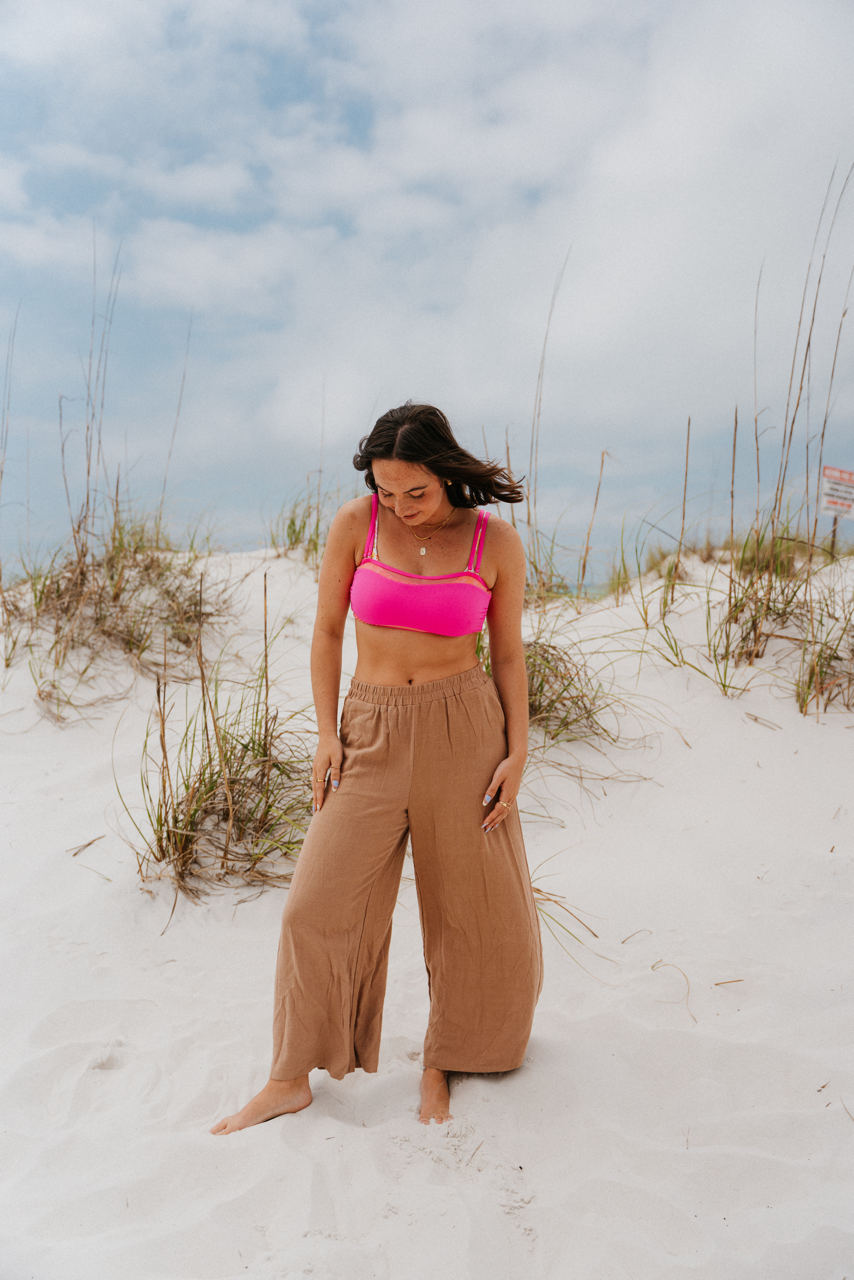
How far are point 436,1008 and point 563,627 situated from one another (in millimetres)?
2739

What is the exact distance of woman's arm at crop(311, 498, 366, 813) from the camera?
5.91 feet

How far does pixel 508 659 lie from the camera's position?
188 cm

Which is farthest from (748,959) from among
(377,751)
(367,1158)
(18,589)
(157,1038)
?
(18,589)

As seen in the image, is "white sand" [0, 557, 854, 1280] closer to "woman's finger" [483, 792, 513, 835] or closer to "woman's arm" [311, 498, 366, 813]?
"woman's finger" [483, 792, 513, 835]

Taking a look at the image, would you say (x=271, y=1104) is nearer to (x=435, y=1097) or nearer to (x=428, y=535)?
(x=435, y=1097)

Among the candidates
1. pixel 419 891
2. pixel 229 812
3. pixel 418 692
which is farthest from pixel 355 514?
pixel 229 812

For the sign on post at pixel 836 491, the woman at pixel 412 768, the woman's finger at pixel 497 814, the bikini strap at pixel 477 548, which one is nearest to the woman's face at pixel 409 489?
the woman at pixel 412 768

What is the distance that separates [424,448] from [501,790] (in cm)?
78

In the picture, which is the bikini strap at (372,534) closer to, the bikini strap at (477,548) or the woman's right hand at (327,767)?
the bikini strap at (477,548)

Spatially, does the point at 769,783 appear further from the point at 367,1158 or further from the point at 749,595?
the point at 367,1158

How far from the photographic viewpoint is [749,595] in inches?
161

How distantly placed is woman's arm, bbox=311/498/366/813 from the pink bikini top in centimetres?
7

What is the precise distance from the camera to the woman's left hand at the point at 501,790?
1.78m

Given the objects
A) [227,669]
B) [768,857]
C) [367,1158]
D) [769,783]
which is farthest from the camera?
[227,669]
